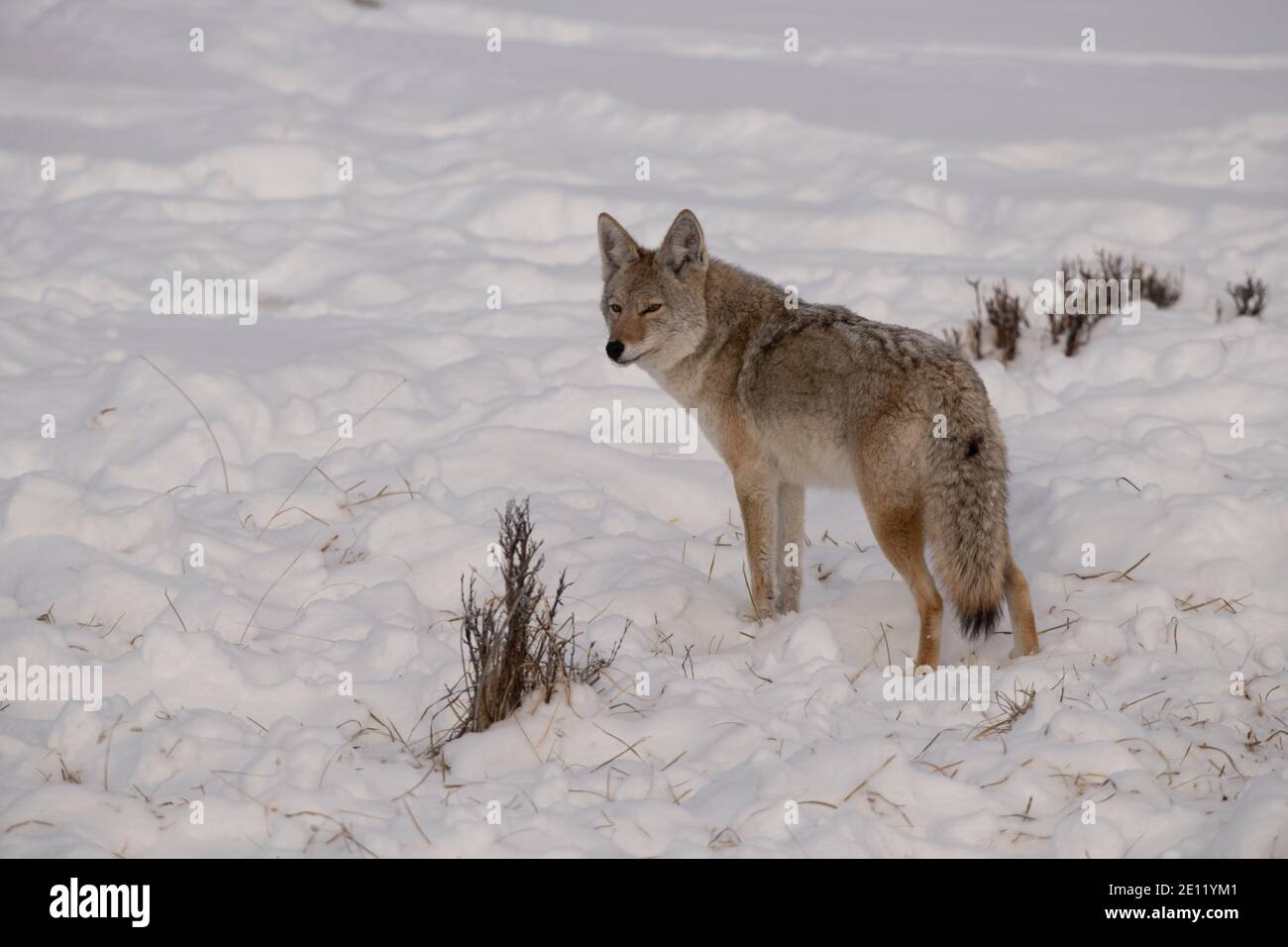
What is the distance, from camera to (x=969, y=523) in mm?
4438

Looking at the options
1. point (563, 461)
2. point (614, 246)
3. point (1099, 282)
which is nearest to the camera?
point (614, 246)

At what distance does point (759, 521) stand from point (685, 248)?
4.53ft

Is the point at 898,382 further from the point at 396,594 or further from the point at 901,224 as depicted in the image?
the point at 901,224

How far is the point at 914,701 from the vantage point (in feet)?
13.7

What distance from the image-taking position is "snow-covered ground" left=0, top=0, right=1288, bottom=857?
344 centimetres

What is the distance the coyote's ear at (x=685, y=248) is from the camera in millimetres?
5578

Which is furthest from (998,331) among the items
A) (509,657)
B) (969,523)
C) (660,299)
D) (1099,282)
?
(509,657)

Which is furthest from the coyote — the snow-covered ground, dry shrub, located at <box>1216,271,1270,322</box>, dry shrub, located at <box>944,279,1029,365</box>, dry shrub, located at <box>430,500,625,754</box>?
dry shrub, located at <box>1216,271,1270,322</box>

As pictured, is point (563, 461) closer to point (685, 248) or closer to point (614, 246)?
point (614, 246)

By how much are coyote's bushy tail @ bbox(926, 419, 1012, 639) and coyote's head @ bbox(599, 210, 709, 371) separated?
1.51 meters

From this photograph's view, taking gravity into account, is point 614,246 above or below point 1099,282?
below

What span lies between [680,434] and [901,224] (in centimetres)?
448

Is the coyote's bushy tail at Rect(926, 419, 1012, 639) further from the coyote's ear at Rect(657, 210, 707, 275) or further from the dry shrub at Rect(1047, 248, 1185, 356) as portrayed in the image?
the dry shrub at Rect(1047, 248, 1185, 356)
